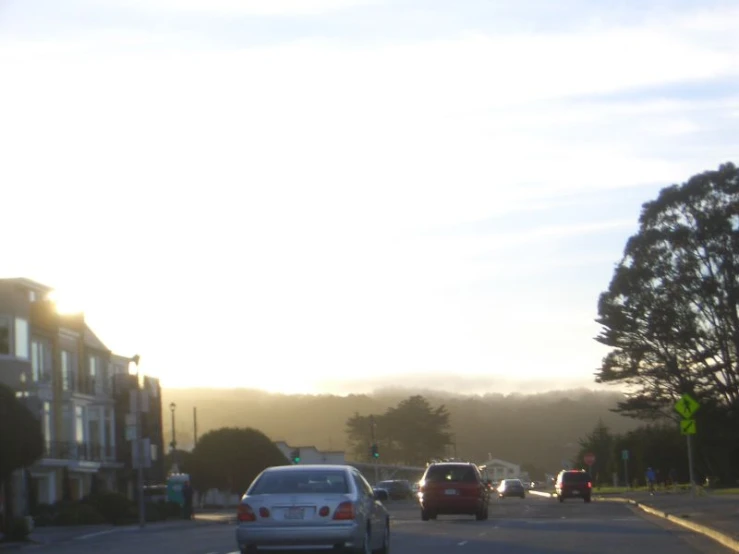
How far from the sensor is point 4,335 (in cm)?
5262

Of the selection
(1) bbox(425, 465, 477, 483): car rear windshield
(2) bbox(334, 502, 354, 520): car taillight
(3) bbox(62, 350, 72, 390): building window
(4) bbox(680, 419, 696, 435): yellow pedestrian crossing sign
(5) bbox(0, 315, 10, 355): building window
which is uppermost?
(5) bbox(0, 315, 10, 355): building window

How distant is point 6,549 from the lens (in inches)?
1215

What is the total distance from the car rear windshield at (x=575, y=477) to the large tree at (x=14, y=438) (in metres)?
29.6

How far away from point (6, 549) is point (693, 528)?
54.6ft

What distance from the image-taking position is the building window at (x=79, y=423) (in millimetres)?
65062

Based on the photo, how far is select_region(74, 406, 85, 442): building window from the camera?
213ft

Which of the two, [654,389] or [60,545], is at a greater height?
A: [654,389]

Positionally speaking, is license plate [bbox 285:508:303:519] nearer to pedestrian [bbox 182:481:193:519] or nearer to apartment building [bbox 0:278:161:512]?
apartment building [bbox 0:278:161:512]

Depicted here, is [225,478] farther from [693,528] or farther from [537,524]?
[693,528]

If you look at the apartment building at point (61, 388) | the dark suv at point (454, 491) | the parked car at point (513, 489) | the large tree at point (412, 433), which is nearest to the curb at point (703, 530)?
the dark suv at point (454, 491)

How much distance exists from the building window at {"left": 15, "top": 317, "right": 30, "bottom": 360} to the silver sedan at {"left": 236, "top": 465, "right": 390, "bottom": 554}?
37.0 m

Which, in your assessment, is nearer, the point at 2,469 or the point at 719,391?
the point at 2,469

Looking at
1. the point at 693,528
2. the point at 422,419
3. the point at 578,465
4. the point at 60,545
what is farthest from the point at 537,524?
the point at 422,419

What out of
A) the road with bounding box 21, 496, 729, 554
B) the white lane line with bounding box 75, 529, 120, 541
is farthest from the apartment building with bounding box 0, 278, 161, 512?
the road with bounding box 21, 496, 729, 554
